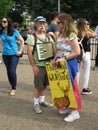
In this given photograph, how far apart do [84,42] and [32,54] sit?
1.85 meters

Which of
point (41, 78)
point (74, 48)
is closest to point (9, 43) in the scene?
point (41, 78)

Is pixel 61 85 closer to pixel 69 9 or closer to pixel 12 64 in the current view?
pixel 12 64

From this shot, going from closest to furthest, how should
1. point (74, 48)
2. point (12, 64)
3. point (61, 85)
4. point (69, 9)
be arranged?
point (74, 48)
point (61, 85)
point (12, 64)
point (69, 9)

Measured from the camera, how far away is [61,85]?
18.7 feet

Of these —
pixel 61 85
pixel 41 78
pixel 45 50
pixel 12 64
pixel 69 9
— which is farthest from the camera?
pixel 69 9

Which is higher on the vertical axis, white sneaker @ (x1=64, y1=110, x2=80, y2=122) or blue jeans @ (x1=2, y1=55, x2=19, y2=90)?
blue jeans @ (x1=2, y1=55, x2=19, y2=90)

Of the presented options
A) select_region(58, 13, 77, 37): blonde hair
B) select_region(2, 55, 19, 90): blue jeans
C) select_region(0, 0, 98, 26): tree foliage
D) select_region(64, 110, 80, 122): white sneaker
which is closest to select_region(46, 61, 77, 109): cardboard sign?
select_region(64, 110, 80, 122): white sneaker

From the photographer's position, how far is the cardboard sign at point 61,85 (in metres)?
5.59

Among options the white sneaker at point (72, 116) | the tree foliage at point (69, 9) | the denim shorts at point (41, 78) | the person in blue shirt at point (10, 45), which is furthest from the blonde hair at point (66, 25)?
the tree foliage at point (69, 9)

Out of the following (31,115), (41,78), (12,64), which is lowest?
(31,115)

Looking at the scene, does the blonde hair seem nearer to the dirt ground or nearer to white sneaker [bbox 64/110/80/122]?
white sneaker [bbox 64/110/80/122]

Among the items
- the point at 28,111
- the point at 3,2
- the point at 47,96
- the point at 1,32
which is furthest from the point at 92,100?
the point at 3,2

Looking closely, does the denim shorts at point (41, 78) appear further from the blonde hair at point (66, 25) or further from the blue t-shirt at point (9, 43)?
the blue t-shirt at point (9, 43)

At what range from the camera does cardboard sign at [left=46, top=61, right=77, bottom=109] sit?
559 cm
